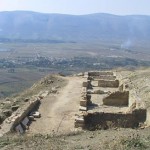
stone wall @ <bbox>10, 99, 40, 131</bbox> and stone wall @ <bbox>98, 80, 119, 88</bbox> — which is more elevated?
stone wall @ <bbox>98, 80, 119, 88</bbox>

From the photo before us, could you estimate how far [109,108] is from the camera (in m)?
19.7

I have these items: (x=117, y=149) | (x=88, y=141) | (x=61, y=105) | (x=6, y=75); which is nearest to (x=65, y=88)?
(x=61, y=105)

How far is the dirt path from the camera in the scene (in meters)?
15.1

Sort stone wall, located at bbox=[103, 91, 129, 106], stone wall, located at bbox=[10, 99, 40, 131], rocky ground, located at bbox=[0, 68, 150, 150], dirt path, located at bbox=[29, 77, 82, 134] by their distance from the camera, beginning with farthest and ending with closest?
stone wall, located at bbox=[103, 91, 129, 106] → dirt path, located at bbox=[29, 77, 82, 134] → stone wall, located at bbox=[10, 99, 40, 131] → rocky ground, located at bbox=[0, 68, 150, 150]

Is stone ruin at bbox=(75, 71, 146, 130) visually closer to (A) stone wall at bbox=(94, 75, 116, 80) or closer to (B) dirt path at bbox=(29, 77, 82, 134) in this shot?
(A) stone wall at bbox=(94, 75, 116, 80)

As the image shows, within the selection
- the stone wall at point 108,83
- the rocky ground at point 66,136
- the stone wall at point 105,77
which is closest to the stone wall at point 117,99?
the rocky ground at point 66,136

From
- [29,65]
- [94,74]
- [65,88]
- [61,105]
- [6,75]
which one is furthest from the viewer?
[29,65]

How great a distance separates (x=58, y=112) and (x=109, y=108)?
3.06 m

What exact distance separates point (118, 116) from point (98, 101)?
5811mm

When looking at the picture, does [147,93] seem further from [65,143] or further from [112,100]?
[65,143]

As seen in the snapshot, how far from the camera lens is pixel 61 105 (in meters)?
19.5

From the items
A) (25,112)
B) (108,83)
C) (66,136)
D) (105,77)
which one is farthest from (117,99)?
(105,77)

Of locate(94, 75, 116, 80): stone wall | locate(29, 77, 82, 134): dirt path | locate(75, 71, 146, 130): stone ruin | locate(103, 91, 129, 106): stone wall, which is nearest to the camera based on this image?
locate(29, 77, 82, 134): dirt path

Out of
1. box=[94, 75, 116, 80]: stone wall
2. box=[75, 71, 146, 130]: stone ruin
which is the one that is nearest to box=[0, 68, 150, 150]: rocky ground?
box=[75, 71, 146, 130]: stone ruin
